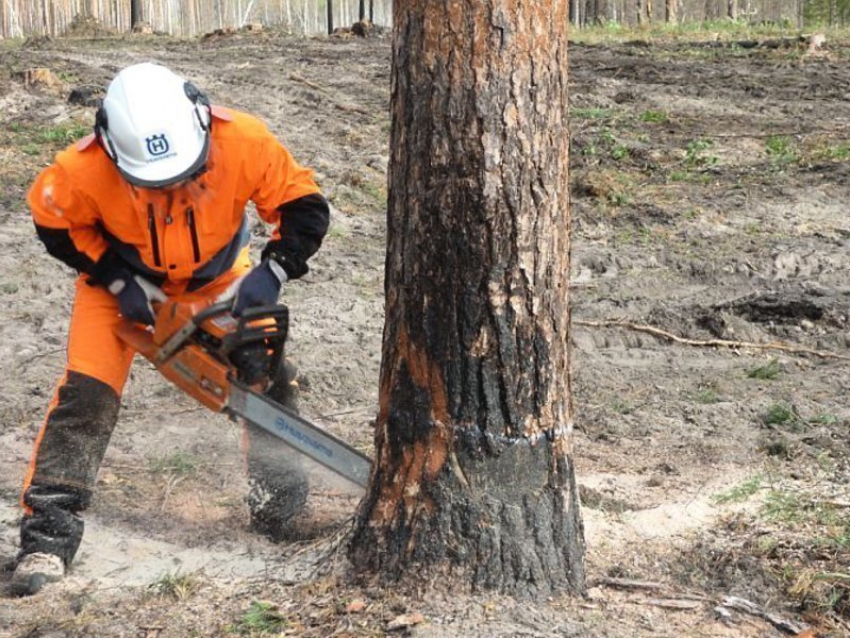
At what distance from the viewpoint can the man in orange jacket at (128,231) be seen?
4.18 meters

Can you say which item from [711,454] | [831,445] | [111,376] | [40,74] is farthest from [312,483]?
[40,74]

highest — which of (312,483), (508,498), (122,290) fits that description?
(122,290)

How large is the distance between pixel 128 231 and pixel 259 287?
519mm

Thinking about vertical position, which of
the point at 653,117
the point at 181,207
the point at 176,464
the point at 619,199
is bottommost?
the point at 176,464

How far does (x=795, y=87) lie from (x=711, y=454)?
8.42 meters

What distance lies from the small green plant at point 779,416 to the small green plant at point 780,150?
16.6ft

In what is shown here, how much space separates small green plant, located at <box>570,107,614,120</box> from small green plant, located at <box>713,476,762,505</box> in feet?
23.7

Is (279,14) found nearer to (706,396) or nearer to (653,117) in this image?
(653,117)

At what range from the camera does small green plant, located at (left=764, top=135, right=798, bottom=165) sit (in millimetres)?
10336

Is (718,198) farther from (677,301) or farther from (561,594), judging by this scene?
(561,594)

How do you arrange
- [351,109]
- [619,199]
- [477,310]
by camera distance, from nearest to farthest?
[477,310], [619,199], [351,109]

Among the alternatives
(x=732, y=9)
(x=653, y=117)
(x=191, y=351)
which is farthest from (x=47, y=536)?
(x=732, y=9)

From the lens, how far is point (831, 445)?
5207 mm

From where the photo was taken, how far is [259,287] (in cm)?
446
